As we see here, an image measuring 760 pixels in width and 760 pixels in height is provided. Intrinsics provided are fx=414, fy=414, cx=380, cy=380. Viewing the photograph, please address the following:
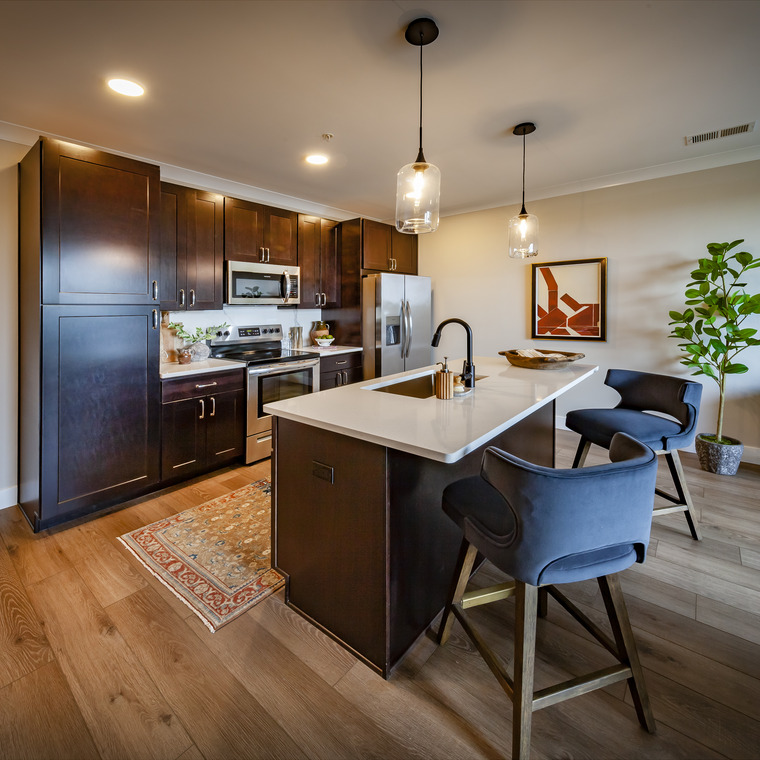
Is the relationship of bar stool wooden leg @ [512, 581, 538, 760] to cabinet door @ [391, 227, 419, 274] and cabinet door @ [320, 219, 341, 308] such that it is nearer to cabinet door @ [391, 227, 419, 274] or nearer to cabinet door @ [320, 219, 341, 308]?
cabinet door @ [320, 219, 341, 308]

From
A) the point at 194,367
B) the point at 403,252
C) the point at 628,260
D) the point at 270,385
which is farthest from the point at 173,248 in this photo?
the point at 628,260

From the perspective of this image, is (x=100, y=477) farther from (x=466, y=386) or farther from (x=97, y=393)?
(x=466, y=386)

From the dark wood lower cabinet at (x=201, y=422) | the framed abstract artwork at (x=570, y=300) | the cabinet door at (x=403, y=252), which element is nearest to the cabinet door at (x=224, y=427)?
the dark wood lower cabinet at (x=201, y=422)

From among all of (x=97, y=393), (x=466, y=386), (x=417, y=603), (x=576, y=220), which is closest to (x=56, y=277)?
(x=97, y=393)

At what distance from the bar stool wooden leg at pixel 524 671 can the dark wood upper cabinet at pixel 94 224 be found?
278 cm

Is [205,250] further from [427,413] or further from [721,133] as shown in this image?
[721,133]

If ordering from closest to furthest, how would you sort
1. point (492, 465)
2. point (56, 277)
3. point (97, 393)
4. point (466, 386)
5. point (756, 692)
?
1. point (492, 465)
2. point (756, 692)
3. point (466, 386)
4. point (56, 277)
5. point (97, 393)

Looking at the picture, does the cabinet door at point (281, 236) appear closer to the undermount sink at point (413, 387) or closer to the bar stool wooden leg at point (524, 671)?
the undermount sink at point (413, 387)

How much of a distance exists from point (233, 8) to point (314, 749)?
2.68 meters

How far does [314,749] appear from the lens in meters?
1.26

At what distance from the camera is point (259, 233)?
13.1 ft

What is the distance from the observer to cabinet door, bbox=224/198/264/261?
3.73m

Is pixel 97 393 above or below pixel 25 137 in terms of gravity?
below

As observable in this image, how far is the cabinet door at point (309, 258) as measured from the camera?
Answer: 4406 mm
